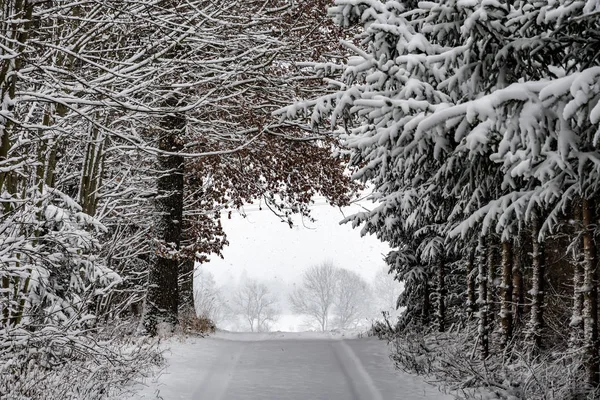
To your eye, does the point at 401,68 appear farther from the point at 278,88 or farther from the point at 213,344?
→ the point at 213,344

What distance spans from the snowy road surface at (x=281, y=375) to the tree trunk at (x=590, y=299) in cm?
189

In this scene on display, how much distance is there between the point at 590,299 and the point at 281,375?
4643 millimetres

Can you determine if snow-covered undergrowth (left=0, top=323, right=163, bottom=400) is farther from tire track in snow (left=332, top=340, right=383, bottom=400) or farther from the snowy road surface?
tire track in snow (left=332, top=340, right=383, bottom=400)

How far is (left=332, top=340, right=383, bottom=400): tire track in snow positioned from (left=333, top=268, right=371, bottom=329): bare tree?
6502 cm

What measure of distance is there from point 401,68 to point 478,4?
Answer: 3.72ft

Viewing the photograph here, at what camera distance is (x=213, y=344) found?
43.2 feet

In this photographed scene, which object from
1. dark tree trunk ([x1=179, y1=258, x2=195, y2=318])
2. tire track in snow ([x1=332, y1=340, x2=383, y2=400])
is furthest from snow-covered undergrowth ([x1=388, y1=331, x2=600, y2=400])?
dark tree trunk ([x1=179, y1=258, x2=195, y2=318])

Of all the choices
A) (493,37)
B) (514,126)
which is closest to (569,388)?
(514,126)

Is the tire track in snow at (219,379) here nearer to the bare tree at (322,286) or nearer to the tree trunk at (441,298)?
the tree trunk at (441,298)

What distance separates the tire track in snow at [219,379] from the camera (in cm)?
792

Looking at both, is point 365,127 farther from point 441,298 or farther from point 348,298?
point 348,298

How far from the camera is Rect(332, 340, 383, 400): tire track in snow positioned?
8126mm

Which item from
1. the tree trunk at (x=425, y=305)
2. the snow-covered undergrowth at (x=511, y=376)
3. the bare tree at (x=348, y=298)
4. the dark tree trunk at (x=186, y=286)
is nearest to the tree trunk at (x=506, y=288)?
the snow-covered undergrowth at (x=511, y=376)

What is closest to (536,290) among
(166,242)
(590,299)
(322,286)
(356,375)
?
(590,299)
